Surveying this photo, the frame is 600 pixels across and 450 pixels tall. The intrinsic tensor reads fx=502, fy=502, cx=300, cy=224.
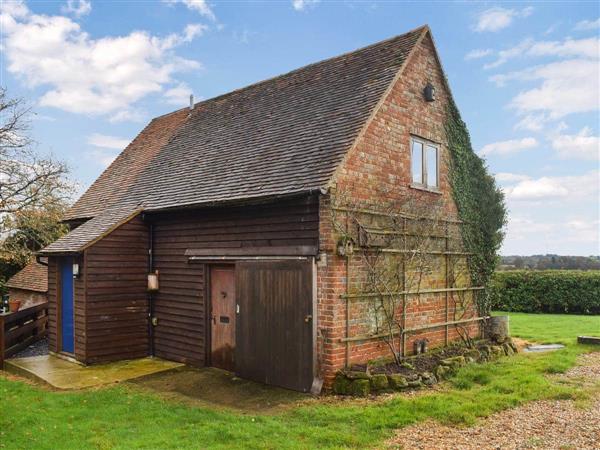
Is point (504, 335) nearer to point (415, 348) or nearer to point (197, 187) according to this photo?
point (415, 348)

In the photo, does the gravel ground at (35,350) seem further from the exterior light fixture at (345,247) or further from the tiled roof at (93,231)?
the exterior light fixture at (345,247)

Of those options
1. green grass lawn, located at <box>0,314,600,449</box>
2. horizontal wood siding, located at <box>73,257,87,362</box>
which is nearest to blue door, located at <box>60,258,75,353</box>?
horizontal wood siding, located at <box>73,257,87,362</box>

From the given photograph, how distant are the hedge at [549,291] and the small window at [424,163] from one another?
11.6 meters

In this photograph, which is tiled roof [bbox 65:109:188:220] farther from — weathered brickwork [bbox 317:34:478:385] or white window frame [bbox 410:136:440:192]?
white window frame [bbox 410:136:440:192]

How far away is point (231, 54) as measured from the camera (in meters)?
13.5

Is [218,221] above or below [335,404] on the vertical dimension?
above

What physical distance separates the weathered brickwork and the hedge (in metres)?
11.5

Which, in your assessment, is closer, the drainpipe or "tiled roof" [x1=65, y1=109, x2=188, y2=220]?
the drainpipe

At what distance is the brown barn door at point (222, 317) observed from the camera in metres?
10.8

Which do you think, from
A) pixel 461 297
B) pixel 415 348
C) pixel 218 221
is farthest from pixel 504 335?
pixel 218 221

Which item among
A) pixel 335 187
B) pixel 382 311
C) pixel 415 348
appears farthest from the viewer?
pixel 415 348

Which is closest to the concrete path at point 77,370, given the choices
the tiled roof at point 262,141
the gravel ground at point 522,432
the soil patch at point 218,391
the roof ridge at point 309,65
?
the soil patch at point 218,391

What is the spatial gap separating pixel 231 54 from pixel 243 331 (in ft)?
24.9

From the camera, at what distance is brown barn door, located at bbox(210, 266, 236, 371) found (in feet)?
35.5
